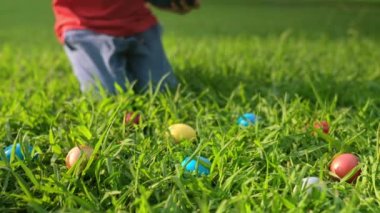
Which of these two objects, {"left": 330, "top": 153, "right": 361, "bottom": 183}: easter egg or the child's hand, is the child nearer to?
the child's hand

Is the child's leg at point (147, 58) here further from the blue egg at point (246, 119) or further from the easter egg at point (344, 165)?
the easter egg at point (344, 165)

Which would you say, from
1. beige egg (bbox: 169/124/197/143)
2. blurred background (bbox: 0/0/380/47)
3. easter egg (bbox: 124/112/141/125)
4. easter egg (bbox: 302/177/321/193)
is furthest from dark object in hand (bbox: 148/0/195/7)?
blurred background (bbox: 0/0/380/47)

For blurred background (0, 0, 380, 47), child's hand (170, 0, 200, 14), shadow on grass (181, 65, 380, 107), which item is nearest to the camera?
shadow on grass (181, 65, 380, 107)

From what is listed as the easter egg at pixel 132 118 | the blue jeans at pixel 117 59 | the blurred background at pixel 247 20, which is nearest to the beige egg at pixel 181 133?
the easter egg at pixel 132 118

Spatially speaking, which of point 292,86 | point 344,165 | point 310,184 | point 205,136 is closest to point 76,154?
point 205,136

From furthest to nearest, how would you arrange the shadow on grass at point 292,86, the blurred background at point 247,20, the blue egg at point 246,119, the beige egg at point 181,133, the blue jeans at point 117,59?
the blurred background at point 247,20 < the blue jeans at point 117,59 < the shadow on grass at point 292,86 < the blue egg at point 246,119 < the beige egg at point 181,133

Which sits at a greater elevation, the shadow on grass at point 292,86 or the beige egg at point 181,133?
the beige egg at point 181,133
